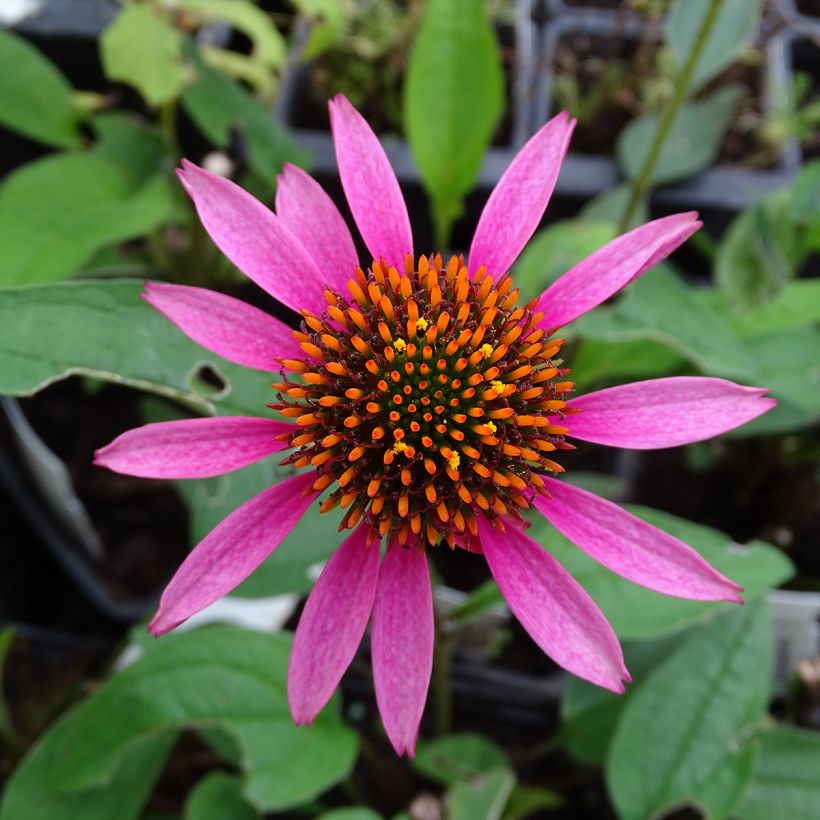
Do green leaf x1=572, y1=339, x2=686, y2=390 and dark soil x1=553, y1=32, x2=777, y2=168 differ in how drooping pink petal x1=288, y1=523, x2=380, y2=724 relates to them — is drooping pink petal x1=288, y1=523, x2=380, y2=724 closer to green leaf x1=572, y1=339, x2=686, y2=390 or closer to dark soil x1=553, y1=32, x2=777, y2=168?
green leaf x1=572, y1=339, x2=686, y2=390

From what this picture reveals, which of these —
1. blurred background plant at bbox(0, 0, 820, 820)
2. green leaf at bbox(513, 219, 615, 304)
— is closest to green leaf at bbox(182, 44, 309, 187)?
blurred background plant at bbox(0, 0, 820, 820)

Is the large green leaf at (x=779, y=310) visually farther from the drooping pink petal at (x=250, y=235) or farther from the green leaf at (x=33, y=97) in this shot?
the green leaf at (x=33, y=97)

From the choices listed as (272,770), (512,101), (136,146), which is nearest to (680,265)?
(512,101)

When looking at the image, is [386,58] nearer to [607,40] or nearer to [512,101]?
[512,101]

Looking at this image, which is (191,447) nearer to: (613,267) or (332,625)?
(332,625)

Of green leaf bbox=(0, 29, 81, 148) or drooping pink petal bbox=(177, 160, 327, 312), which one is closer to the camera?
drooping pink petal bbox=(177, 160, 327, 312)

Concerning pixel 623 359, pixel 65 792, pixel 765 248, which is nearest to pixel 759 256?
pixel 765 248
